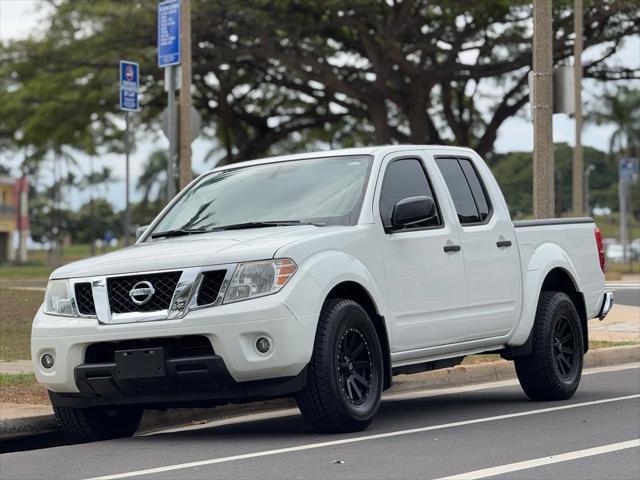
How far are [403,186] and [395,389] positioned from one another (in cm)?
255

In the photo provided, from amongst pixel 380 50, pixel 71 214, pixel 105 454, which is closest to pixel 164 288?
pixel 105 454

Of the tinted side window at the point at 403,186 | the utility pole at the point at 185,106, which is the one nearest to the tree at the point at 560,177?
the utility pole at the point at 185,106

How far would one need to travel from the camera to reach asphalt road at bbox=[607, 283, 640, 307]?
23.8 meters

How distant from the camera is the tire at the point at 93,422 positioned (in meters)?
9.39

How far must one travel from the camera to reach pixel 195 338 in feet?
28.3

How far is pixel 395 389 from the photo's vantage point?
12.2 meters

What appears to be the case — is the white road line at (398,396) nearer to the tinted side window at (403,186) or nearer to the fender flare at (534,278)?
the fender flare at (534,278)

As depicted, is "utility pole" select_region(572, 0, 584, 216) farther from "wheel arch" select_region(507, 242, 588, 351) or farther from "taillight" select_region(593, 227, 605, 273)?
"wheel arch" select_region(507, 242, 588, 351)

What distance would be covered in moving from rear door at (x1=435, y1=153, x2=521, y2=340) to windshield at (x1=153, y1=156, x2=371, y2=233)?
1.09m

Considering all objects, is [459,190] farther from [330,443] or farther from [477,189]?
[330,443]

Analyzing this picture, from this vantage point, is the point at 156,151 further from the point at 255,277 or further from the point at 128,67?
the point at 255,277

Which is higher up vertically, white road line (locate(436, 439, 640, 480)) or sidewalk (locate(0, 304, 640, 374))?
white road line (locate(436, 439, 640, 480))

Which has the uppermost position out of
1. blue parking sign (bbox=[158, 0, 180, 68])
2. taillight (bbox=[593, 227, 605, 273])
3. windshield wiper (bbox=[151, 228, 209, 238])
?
blue parking sign (bbox=[158, 0, 180, 68])

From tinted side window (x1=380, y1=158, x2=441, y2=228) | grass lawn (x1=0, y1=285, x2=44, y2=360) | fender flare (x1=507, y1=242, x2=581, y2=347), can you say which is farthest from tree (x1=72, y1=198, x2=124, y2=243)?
tinted side window (x1=380, y1=158, x2=441, y2=228)
